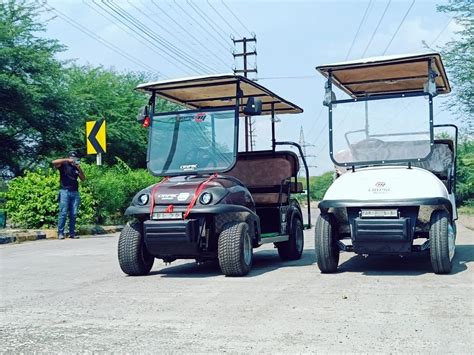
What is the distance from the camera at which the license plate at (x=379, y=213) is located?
7.59 metres

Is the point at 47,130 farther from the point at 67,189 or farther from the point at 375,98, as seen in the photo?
the point at 375,98

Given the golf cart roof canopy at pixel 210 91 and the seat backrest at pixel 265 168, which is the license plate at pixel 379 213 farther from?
the seat backrest at pixel 265 168

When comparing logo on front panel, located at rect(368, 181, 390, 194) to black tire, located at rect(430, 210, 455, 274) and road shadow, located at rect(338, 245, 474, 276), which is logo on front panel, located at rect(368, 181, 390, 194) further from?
road shadow, located at rect(338, 245, 474, 276)

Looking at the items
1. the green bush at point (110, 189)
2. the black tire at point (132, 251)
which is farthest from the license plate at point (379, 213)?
the green bush at point (110, 189)

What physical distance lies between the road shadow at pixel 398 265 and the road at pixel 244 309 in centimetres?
2

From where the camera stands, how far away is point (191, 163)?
9.06 metres

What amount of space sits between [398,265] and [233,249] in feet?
7.75

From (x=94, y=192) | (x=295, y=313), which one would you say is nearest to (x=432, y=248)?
(x=295, y=313)

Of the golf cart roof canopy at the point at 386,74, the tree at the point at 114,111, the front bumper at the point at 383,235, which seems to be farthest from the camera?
the tree at the point at 114,111

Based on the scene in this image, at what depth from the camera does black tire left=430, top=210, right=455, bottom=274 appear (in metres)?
7.54

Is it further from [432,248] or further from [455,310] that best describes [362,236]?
[455,310]

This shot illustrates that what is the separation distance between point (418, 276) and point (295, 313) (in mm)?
2561

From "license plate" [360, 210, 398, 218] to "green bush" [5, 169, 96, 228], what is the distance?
1072cm

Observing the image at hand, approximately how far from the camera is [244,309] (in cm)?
593
